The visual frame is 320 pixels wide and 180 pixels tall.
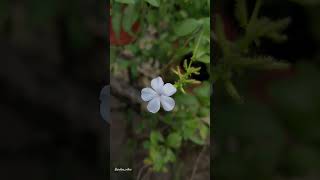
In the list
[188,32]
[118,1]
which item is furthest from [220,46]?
[118,1]

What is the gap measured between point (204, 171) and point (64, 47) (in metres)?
0.30

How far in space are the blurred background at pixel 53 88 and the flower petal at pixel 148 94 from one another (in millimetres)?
66

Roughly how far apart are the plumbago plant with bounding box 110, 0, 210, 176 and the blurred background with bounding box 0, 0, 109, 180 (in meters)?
0.04

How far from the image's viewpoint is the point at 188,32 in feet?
2.77

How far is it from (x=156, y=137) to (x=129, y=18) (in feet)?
0.67

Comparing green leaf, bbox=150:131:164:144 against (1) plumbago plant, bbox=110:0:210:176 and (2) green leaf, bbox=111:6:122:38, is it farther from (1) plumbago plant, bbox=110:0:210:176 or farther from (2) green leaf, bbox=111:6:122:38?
(2) green leaf, bbox=111:6:122:38

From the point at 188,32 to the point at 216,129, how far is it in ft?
0.53

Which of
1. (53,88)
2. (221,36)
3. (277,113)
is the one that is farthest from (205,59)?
(53,88)

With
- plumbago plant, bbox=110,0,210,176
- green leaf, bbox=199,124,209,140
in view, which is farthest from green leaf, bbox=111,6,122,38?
green leaf, bbox=199,124,209,140

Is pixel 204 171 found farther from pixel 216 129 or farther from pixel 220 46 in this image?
pixel 220 46

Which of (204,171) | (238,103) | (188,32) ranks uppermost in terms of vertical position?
(188,32)

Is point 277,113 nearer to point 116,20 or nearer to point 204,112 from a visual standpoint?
point 204,112

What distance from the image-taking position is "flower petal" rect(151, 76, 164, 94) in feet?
2.62

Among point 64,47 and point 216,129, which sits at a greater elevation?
point 64,47
